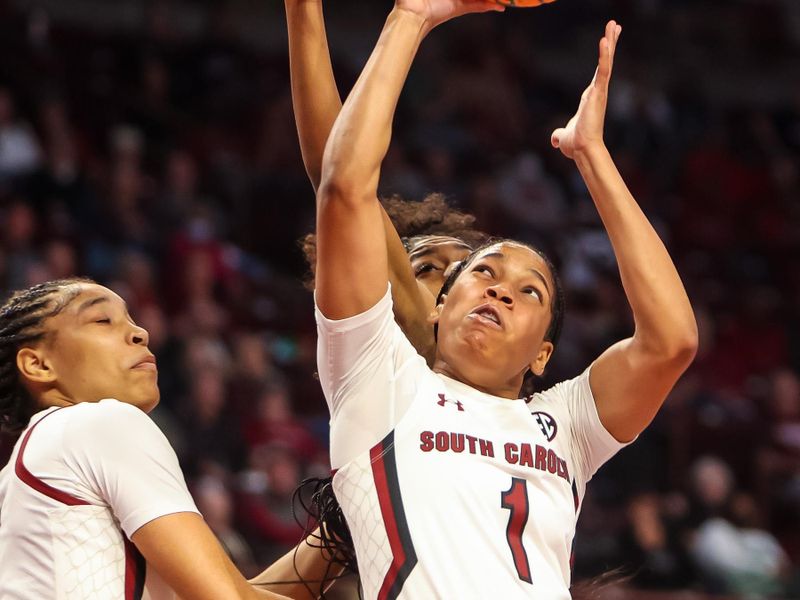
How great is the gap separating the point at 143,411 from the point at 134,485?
13.2 inches

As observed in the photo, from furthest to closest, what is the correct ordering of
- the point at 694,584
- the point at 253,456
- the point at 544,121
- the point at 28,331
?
1. the point at 544,121
2. the point at 694,584
3. the point at 253,456
4. the point at 28,331

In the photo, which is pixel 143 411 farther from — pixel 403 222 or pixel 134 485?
pixel 403 222

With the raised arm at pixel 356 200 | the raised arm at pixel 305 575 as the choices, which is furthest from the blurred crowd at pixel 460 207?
the raised arm at pixel 356 200

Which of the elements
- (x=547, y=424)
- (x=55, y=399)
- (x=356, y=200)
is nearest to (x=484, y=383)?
(x=547, y=424)

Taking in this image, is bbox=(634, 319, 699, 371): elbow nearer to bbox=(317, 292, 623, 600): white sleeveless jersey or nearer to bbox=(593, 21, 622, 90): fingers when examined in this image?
bbox=(317, 292, 623, 600): white sleeveless jersey

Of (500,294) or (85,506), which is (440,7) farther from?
(85,506)

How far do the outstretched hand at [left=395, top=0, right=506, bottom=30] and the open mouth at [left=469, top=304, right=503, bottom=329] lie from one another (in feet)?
2.12

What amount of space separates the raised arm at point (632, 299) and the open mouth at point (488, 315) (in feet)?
0.91

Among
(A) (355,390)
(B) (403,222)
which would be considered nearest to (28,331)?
(A) (355,390)

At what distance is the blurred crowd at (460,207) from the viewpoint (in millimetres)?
7469

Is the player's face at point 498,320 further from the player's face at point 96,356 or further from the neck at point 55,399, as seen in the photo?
the neck at point 55,399

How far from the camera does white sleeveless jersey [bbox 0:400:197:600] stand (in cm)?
250

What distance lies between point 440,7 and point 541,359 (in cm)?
88

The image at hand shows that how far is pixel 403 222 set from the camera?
4074 millimetres
